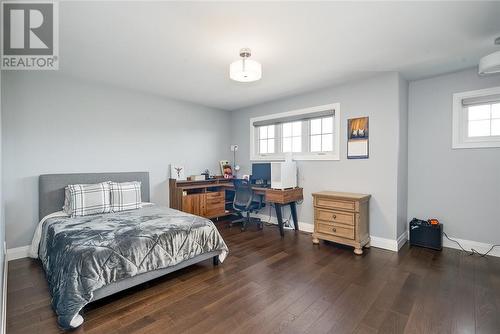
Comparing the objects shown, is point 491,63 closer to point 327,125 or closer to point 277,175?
point 327,125

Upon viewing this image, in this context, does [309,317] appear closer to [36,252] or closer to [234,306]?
[234,306]

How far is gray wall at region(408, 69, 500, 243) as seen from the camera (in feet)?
9.96

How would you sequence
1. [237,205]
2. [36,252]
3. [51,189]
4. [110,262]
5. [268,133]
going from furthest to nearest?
[268,133] → [237,205] → [51,189] → [36,252] → [110,262]

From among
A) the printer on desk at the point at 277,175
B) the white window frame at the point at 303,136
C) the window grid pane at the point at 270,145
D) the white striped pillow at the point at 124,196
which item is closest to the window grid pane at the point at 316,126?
the white window frame at the point at 303,136

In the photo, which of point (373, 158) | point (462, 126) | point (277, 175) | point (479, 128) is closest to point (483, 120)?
point (479, 128)

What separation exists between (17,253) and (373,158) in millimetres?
4949

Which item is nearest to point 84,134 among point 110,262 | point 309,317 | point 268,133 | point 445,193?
point 110,262

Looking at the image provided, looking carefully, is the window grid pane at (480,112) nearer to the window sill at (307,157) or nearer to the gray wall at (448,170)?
the gray wall at (448,170)

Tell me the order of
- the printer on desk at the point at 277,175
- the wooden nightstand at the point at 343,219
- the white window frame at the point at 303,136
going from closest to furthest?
the wooden nightstand at the point at 343,219 < the white window frame at the point at 303,136 < the printer on desk at the point at 277,175

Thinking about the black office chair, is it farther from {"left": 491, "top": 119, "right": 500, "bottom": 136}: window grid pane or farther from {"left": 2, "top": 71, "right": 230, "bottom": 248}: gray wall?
{"left": 491, "top": 119, "right": 500, "bottom": 136}: window grid pane

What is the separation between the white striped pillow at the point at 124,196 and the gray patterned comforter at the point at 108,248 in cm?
25

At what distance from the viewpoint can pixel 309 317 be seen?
1884 millimetres

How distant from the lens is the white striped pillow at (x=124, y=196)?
333cm

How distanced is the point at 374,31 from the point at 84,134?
398 centimetres
